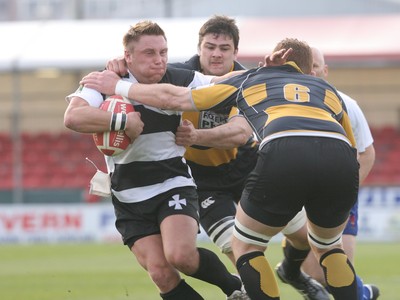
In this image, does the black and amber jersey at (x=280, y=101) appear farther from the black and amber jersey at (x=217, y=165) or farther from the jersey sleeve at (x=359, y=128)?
the jersey sleeve at (x=359, y=128)

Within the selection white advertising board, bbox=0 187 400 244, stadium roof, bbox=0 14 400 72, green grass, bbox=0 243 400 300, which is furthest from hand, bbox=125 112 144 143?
stadium roof, bbox=0 14 400 72

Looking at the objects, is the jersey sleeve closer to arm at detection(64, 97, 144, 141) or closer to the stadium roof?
arm at detection(64, 97, 144, 141)

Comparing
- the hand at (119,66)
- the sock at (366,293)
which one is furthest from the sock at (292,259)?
the hand at (119,66)

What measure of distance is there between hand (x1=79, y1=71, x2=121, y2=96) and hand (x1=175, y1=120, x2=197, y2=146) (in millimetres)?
563

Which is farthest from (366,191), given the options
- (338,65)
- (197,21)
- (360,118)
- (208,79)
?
(208,79)

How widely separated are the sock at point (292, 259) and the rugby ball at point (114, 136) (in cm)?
213

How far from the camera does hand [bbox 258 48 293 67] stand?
22.4 ft

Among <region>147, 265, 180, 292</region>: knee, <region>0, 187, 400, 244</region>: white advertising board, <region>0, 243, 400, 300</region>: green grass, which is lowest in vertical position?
<region>0, 187, 400, 244</region>: white advertising board

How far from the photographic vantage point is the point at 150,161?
7371 millimetres

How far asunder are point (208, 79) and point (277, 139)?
1.18m

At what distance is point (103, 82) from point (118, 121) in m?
0.40

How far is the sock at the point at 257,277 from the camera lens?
22.0 ft

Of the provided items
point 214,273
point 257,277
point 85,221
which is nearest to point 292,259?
point 214,273

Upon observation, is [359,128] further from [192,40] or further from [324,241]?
[192,40]
